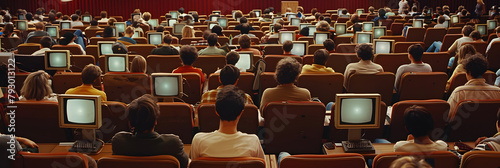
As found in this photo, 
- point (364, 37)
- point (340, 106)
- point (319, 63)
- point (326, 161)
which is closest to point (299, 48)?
point (364, 37)

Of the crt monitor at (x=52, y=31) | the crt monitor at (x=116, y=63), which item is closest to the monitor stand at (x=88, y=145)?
the crt monitor at (x=116, y=63)

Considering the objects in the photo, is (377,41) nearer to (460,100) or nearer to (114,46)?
(460,100)

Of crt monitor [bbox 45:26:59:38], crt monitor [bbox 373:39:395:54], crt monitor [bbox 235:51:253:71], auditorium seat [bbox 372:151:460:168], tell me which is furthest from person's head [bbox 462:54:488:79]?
crt monitor [bbox 45:26:59:38]

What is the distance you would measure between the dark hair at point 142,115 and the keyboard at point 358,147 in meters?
1.64

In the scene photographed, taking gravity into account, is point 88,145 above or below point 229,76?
below

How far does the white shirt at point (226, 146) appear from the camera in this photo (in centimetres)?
336

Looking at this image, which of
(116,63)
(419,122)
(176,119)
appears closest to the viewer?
(419,122)

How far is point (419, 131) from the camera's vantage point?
355cm

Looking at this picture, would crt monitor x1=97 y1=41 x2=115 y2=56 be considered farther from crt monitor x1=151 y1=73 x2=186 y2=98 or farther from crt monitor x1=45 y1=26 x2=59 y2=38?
crt monitor x1=45 y1=26 x2=59 y2=38

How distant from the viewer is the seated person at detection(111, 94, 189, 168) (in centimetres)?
336

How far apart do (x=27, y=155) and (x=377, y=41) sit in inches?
275

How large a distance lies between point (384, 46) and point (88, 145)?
621cm

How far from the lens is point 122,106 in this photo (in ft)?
15.4

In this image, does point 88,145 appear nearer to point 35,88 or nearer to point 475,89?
point 35,88
